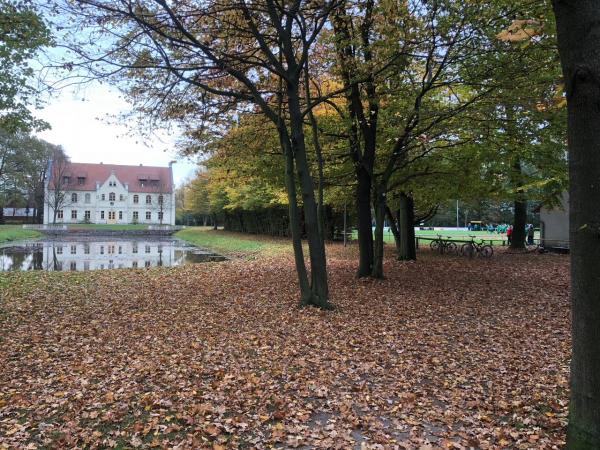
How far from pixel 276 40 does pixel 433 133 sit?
486cm

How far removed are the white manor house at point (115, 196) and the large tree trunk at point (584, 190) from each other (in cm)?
7304

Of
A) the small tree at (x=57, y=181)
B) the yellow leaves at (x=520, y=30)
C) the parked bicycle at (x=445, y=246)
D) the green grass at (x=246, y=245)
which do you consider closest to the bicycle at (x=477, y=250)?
the parked bicycle at (x=445, y=246)

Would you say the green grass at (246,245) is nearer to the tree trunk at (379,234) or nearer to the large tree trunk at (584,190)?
the tree trunk at (379,234)

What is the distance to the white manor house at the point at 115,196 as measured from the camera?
74625mm

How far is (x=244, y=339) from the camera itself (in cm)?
685

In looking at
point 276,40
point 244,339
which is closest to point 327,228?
point 276,40

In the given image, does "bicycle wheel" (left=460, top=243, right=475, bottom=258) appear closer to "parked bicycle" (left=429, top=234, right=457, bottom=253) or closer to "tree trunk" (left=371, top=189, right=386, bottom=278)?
"parked bicycle" (left=429, top=234, right=457, bottom=253)

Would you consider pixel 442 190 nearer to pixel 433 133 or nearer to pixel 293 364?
pixel 433 133

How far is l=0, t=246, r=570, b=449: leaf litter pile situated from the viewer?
156 inches

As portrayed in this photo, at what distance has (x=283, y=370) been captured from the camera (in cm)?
549

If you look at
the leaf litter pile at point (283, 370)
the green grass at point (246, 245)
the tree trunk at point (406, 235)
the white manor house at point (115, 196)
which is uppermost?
the white manor house at point (115, 196)

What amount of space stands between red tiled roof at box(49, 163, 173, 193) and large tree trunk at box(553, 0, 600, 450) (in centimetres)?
7898

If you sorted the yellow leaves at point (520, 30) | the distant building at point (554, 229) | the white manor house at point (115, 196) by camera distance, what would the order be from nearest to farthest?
1. the yellow leaves at point (520, 30)
2. the distant building at point (554, 229)
3. the white manor house at point (115, 196)

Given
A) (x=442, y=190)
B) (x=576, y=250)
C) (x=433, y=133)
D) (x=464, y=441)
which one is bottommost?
(x=464, y=441)
